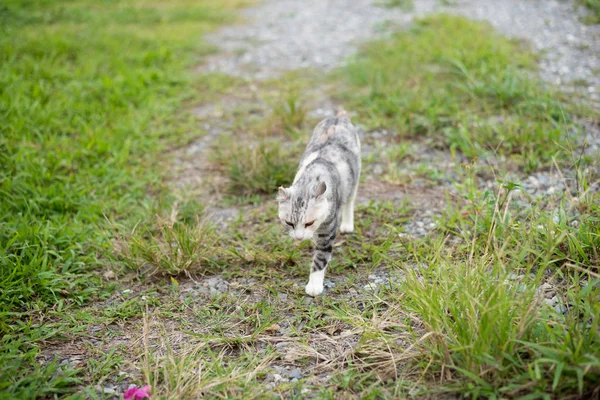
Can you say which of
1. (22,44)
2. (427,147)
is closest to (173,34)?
(22,44)

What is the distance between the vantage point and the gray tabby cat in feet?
11.6

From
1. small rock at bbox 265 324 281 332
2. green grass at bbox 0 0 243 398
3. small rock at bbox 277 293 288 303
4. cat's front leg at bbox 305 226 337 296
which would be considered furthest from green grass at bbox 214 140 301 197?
small rock at bbox 265 324 281 332

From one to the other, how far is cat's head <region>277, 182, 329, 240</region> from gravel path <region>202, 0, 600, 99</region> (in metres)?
4.75

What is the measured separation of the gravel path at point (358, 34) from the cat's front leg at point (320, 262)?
182 inches

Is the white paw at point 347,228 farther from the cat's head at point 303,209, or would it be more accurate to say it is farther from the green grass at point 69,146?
the green grass at point 69,146

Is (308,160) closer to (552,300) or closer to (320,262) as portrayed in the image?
(320,262)

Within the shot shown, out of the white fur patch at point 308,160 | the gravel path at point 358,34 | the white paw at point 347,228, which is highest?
the gravel path at point 358,34

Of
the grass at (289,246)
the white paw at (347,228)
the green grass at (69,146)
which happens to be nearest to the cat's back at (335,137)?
the white paw at (347,228)

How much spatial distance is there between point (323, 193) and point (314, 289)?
81 cm

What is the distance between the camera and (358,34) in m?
10.3

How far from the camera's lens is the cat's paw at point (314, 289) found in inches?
150

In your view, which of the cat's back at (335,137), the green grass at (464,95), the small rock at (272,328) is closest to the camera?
the small rock at (272,328)

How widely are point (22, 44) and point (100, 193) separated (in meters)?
4.94

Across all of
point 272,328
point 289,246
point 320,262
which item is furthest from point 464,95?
point 272,328
